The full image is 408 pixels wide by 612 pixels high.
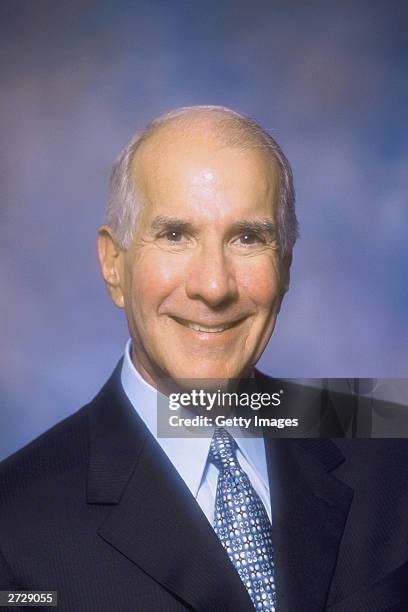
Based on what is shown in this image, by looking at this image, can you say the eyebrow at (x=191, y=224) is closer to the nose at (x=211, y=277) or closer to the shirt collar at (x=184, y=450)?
the nose at (x=211, y=277)

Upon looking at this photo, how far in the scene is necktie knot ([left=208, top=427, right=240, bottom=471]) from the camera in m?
1.46

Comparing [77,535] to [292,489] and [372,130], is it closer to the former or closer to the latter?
[292,489]

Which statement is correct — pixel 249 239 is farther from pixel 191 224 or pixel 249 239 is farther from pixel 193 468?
pixel 193 468

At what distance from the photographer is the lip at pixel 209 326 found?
4.90 ft

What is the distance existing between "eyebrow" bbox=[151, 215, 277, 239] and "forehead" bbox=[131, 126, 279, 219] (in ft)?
0.06

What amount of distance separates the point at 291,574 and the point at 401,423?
0.43 m

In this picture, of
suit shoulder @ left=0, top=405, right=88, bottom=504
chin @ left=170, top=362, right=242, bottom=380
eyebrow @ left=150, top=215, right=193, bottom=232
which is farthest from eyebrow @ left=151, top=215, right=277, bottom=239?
suit shoulder @ left=0, top=405, right=88, bottom=504

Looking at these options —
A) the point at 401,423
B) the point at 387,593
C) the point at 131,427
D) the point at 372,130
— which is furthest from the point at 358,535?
the point at 372,130

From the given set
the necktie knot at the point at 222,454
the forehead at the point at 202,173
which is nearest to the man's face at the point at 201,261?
the forehead at the point at 202,173

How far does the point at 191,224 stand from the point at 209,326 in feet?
0.58

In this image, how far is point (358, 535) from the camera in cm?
151

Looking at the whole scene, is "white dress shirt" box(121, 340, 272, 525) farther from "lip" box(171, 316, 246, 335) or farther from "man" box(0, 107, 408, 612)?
"lip" box(171, 316, 246, 335)

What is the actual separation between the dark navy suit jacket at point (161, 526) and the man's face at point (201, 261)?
0.40 feet

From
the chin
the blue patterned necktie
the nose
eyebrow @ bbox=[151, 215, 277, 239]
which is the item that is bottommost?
the blue patterned necktie
